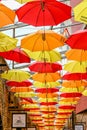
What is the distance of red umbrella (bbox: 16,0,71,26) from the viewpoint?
783 centimetres

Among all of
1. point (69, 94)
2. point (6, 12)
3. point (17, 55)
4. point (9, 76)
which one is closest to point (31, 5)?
point (6, 12)

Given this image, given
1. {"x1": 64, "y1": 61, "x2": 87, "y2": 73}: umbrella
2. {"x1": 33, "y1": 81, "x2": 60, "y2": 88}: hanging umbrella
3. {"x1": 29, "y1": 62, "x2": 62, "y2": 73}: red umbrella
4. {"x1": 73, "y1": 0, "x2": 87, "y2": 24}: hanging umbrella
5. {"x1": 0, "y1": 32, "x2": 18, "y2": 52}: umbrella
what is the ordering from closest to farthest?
{"x1": 73, "y1": 0, "x2": 87, "y2": 24}: hanging umbrella, {"x1": 0, "y1": 32, "x2": 18, "y2": 52}: umbrella, {"x1": 29, "y1": 62, "x2": 62, "y2": 73}: red umbrella, {"x1": 64, "y1": 61, "x2": 87, "y2": 73}: umbrella, {"x1": 33, "y1": 81, "x2": 60, "y2": 88}: hanging umbrella

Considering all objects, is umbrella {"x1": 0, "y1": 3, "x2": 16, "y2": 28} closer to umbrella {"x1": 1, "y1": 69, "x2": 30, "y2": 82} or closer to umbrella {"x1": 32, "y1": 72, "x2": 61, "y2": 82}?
umbrella {"x1": 1, "y1": 69, "x2": 30, "y2": 82}

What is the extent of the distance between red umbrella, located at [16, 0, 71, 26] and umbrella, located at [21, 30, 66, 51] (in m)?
1.11

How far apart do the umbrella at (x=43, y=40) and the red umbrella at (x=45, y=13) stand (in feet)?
3.64

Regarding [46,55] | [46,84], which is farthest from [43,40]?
[46,84]

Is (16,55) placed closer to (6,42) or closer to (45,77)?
(6,42)

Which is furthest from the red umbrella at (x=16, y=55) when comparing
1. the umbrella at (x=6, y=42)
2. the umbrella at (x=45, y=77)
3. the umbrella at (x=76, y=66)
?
the umbrella at (x=45, y=77)

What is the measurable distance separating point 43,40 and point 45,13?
4.91ft

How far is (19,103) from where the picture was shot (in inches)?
870

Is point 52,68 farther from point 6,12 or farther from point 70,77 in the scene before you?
point 6,12

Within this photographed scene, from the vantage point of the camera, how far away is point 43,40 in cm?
942

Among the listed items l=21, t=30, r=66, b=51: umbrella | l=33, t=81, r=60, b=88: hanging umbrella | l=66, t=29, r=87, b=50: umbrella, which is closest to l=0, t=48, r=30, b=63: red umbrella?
l=21, t=30, r=66, b=51: umbrella

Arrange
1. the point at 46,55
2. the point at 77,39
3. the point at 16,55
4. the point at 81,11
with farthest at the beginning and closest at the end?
the point at 46,55
the point at 16,55
the point at 77,39
the point at 81,11
